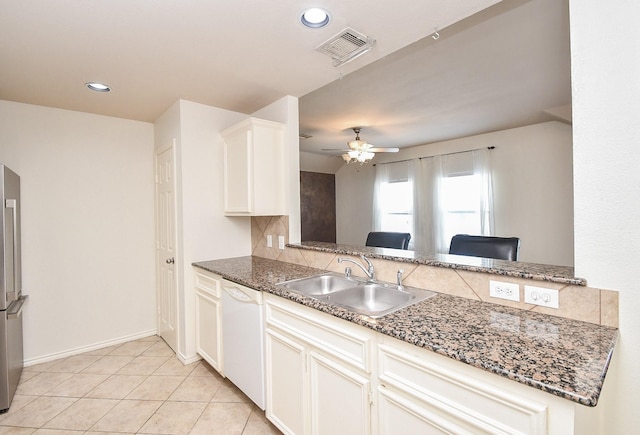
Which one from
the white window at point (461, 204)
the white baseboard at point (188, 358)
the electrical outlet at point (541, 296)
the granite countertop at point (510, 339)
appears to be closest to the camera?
the granite countertop at point (510, 339)

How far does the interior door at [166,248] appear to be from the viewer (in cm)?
280

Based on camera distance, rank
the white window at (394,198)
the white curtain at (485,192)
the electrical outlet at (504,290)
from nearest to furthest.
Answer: the electrical outlet at (504,290) < the white curtain at (485,192) < the white window at (394,198)

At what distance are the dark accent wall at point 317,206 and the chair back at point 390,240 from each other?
2.65 m

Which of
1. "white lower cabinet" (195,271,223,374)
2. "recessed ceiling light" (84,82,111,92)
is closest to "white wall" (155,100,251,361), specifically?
"white lower cabinet" (195,271,223,374)

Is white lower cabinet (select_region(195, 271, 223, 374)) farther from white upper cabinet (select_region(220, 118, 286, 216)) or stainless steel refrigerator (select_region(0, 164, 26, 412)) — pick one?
stainless steel refrigerator (select_region(0, 164, 26, 412))

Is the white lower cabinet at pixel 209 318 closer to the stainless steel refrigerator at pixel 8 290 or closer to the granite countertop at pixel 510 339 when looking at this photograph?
the granite countertop at pixel 510 339

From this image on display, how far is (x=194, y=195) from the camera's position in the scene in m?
2.70

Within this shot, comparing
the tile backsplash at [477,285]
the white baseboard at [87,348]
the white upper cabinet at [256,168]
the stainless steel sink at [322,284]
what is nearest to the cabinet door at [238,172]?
the white upper cabinet at [256,168]

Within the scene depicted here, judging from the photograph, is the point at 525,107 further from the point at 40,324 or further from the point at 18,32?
the point at 40,324

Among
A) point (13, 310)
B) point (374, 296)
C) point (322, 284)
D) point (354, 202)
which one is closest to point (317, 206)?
point (354, 202)

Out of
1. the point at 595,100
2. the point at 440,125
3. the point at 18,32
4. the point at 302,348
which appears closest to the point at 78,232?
the point at 18,32

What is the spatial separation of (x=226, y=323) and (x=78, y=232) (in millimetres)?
1875

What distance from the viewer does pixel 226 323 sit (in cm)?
219

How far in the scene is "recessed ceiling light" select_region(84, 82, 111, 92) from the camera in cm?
232
